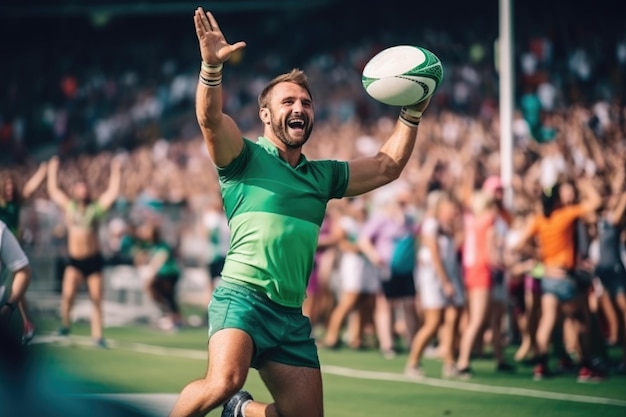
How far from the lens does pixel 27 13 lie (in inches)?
1661

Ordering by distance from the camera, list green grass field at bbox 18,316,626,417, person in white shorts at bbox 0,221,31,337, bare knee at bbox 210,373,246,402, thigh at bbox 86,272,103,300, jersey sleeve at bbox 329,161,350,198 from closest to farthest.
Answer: bare knee at bbox 210,373,246,402, jersey sleeve at bbox 329,161,350,198, person in white shorts at bbox 0,221,31,337, green grass field at bbox 18,316,626,417, thigh at bbox 86,272,103,300

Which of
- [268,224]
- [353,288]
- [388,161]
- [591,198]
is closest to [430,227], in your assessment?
[591,198]

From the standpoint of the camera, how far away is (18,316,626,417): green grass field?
34.9ft

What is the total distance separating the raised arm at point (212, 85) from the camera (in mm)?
6094

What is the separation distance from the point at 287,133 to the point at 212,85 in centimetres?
63

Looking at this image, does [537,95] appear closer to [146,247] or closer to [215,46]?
[146,247]

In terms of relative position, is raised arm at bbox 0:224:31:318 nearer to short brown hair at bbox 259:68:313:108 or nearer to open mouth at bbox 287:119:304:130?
short brown hair at bbox 259:68:313:108

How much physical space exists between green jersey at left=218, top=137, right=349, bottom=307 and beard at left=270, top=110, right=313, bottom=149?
0.34 ft

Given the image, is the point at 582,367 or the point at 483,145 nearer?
the point at 582,367

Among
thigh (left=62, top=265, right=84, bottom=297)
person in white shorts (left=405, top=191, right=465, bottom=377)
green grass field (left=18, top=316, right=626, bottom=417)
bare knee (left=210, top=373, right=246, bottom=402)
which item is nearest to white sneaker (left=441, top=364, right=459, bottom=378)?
person in white shorts (left=405, top=191, right=465, bottom=377)

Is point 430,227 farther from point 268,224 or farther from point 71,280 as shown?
point 268,224

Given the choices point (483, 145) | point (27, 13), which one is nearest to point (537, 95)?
point (483, 145)

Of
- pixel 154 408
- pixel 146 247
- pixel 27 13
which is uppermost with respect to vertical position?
pixel 27 13

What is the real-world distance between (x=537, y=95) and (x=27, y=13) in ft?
77.5
